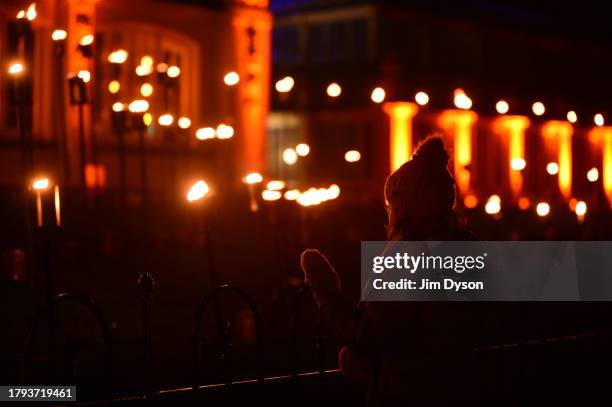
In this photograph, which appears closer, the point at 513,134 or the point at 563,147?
the point at 513,134

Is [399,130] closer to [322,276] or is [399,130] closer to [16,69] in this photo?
[16,69]

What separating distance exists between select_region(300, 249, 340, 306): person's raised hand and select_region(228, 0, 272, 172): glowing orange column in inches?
491

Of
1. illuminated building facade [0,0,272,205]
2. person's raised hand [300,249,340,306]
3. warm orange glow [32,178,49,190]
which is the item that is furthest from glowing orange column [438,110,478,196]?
person's raised hand [300,249,340,306]

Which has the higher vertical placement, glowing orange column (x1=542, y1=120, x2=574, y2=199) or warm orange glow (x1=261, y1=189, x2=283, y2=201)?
glowing orange column (x1=542, y1=120, x2=574, y2=199)

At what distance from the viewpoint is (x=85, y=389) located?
7363 mm

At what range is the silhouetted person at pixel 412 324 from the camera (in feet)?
12.3

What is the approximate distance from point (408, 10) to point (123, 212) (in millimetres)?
11432

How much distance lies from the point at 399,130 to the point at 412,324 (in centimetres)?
1699

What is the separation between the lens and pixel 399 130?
810 inches

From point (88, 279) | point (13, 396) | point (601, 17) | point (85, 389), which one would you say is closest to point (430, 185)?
point (13, 396)

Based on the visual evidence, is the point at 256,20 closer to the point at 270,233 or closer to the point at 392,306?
the point at 270,233

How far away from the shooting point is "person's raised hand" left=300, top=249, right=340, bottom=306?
12.6 feet

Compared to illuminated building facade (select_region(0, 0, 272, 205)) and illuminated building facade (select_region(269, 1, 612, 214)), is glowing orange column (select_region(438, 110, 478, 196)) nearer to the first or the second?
illuminated building facade (select_region(269, 1, 612, 214))

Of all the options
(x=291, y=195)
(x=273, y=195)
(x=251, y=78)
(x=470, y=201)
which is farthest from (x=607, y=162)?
(x=273, y=195)
